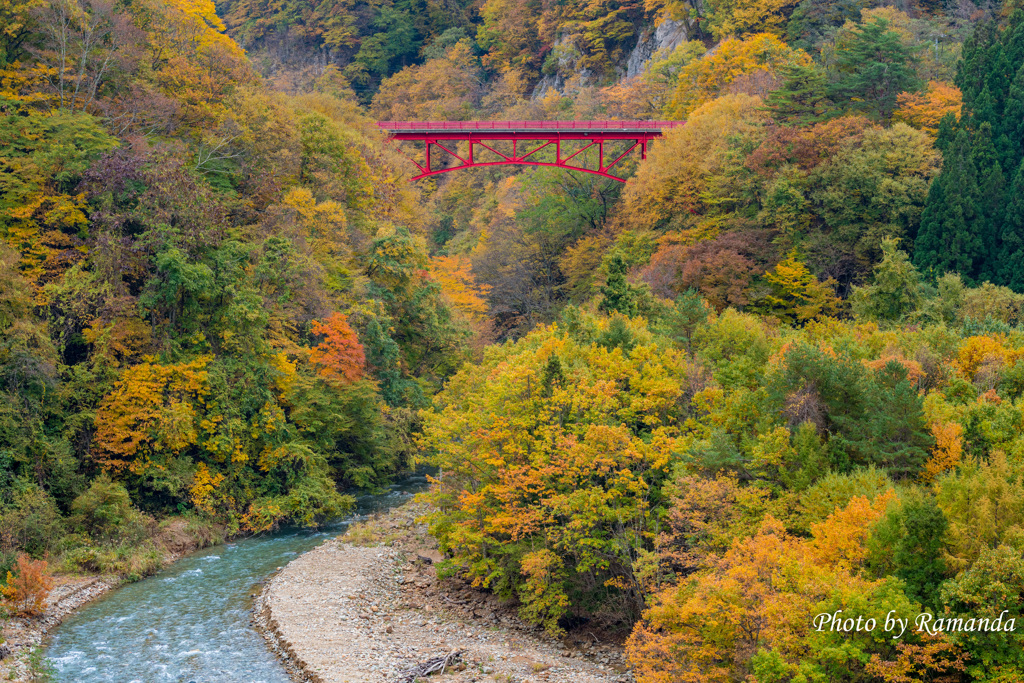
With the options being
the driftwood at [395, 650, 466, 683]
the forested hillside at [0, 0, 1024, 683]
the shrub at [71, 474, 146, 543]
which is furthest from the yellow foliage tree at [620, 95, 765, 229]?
the shrub at [71, 474, 146, 543]

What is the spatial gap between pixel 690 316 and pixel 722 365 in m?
4.89

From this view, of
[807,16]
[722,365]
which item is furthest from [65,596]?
[807,16]

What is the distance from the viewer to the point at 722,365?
27.2 m

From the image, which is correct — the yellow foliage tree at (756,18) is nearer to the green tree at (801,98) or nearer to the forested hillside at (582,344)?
the forested hillside at (582,344)

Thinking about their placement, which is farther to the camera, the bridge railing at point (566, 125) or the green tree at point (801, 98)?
the bridge railing at point (566, 125)

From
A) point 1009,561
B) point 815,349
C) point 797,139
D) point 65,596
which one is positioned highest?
point 797,139

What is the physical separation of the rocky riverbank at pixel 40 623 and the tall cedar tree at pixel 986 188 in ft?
112

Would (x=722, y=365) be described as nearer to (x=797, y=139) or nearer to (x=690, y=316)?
(x=690, y=316)

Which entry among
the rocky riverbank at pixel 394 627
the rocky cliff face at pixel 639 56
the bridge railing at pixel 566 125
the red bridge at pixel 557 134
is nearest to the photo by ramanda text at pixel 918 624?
the rocky riverbank at pixel 394 627

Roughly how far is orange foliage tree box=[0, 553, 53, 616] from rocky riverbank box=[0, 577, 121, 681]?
0.28 meters

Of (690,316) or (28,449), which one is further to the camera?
(690,316)

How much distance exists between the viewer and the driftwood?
66.7 feet

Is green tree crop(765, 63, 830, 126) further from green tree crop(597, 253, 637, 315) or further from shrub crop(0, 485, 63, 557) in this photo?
shrub crop(0, 485, 63, 557)

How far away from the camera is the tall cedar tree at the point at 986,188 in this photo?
34906 millimetres
